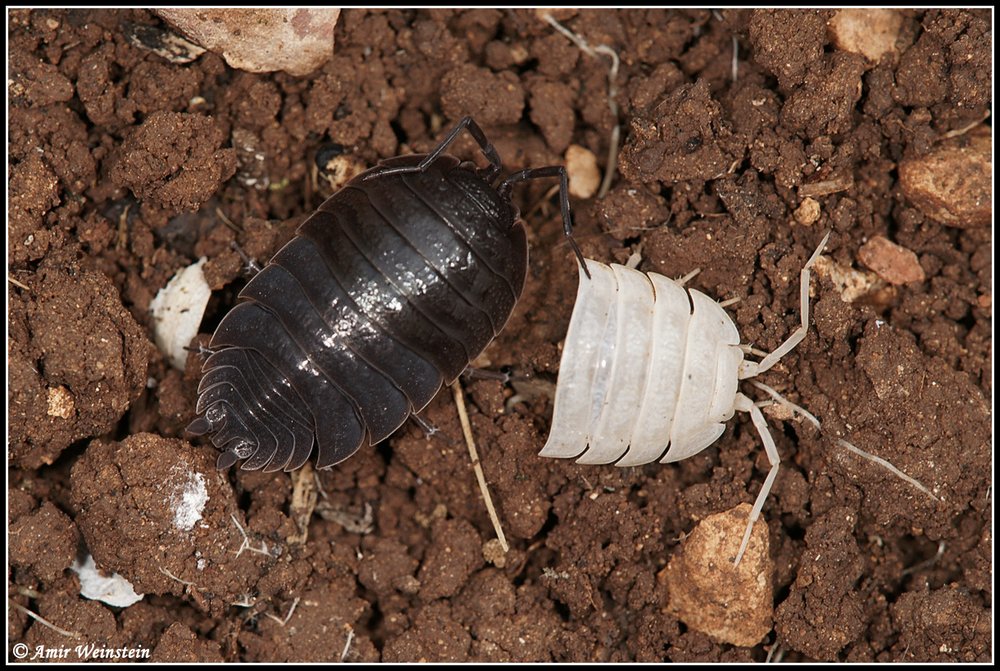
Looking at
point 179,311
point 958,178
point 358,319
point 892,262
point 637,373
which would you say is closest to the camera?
point 358,319

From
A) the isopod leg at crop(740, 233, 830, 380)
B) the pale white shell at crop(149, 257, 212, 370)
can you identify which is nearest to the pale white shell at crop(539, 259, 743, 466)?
the isopod leg at crop(740, 233, 830, 380)

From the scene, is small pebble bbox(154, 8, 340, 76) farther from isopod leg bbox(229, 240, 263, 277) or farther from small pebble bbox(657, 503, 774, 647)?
small pebble bbox(657, 503, 774, 647)

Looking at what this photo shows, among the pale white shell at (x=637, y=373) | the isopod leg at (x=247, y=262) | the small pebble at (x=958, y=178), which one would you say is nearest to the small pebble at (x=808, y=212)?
the small pebble at (x=958, y=178)

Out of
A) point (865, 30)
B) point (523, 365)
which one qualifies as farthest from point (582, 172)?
point (865, 30)

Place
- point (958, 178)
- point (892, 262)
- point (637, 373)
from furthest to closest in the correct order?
point (892, 262), point (958, 178), point (637, 373)

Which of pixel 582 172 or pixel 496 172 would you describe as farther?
pixel 582 172

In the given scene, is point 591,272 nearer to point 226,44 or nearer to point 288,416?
point 288,416

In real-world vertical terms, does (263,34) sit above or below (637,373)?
above

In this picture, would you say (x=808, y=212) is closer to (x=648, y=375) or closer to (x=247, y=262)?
(x=648, y=375)

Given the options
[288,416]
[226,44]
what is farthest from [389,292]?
[226,44]
